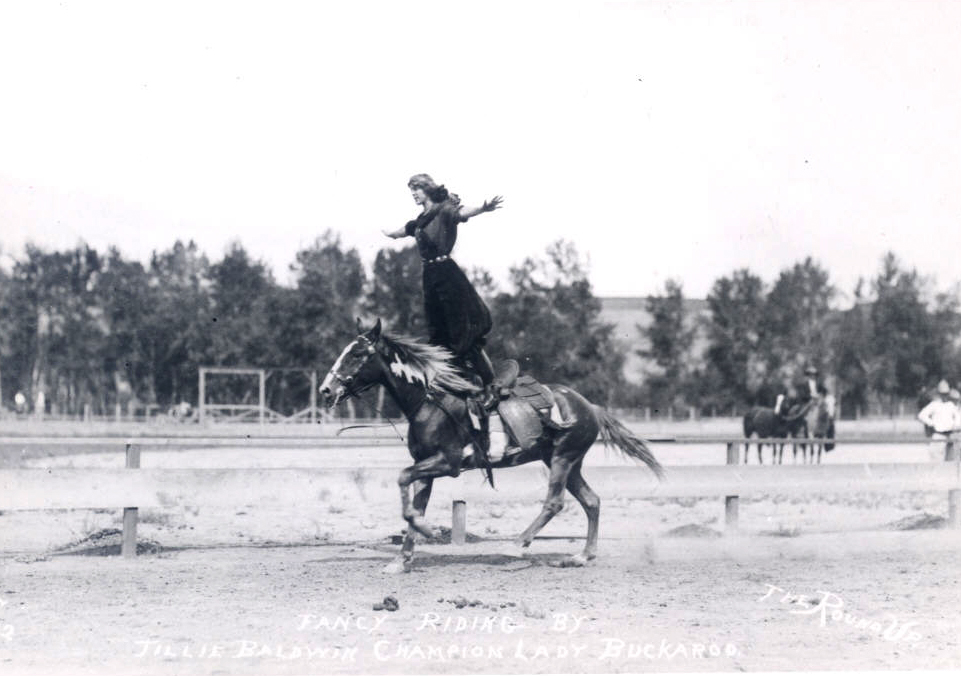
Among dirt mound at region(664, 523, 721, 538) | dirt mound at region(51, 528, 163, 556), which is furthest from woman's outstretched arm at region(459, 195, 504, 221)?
dirt mound at region(664, 523, 721, 538)

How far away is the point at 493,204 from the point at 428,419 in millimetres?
1982

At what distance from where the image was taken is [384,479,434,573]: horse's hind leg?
9091mm

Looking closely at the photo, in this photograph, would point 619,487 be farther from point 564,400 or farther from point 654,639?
point 654,639

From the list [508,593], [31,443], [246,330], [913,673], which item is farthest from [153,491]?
[246,330]

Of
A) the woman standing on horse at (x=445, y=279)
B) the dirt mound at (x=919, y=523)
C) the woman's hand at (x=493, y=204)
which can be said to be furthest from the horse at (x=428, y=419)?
the dirt mound at (x=919, y=523)

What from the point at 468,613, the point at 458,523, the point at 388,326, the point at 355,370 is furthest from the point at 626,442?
the point at 388,326

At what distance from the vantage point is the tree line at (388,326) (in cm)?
4166

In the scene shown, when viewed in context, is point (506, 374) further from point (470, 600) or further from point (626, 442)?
point (470, 600)

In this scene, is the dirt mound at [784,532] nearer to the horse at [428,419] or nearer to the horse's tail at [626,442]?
the horse's tail at [626,442]

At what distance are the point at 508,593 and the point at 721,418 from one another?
5078 cm

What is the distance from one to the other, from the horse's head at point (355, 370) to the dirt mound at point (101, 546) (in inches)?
97.7

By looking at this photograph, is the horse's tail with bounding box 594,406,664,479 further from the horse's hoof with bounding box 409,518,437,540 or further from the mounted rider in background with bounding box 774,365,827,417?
the mounted rider in background with bounding box 774,365,827,417

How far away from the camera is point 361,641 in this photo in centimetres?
659

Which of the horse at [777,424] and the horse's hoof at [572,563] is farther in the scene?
the horse at [777,424]
